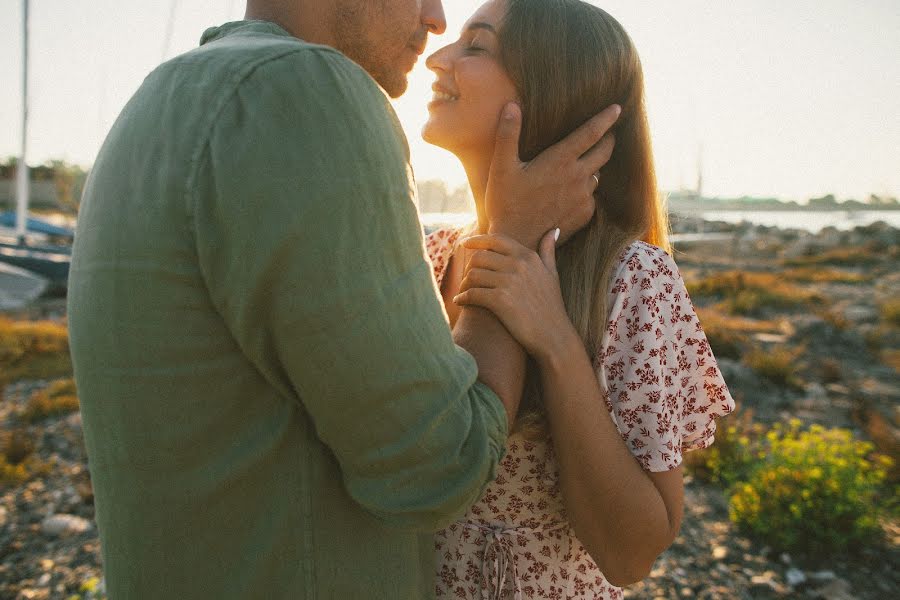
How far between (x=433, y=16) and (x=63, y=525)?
14.4ft

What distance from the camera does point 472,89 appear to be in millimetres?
1737

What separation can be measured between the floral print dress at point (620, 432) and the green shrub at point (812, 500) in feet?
10.0

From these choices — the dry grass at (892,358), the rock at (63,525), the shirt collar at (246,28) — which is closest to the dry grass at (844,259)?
the dry grass at (892,358)

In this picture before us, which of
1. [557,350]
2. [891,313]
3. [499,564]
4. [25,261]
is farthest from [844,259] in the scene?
[25,261]

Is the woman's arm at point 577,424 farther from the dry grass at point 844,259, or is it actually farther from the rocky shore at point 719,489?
the dry grass at point 844,259

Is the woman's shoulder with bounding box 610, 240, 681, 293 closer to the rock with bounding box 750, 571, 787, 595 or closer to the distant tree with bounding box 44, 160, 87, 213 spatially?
the rock with bounding box 750, 571, 787, 595

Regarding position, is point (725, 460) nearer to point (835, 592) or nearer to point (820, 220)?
point (835, 592)

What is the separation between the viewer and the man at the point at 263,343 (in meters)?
0.82

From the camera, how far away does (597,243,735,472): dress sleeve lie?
148cm

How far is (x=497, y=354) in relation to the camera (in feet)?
3.99

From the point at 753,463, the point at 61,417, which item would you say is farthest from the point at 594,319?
the point at 61,417

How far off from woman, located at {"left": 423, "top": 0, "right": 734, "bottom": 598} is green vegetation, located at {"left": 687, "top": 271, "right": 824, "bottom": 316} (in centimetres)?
1162

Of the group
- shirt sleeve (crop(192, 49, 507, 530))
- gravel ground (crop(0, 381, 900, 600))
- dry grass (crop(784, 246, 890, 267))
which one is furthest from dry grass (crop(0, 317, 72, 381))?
dry grass (crop(784, 246, 890, 267))

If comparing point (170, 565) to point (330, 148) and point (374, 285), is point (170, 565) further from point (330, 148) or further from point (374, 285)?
point (330, 148)
